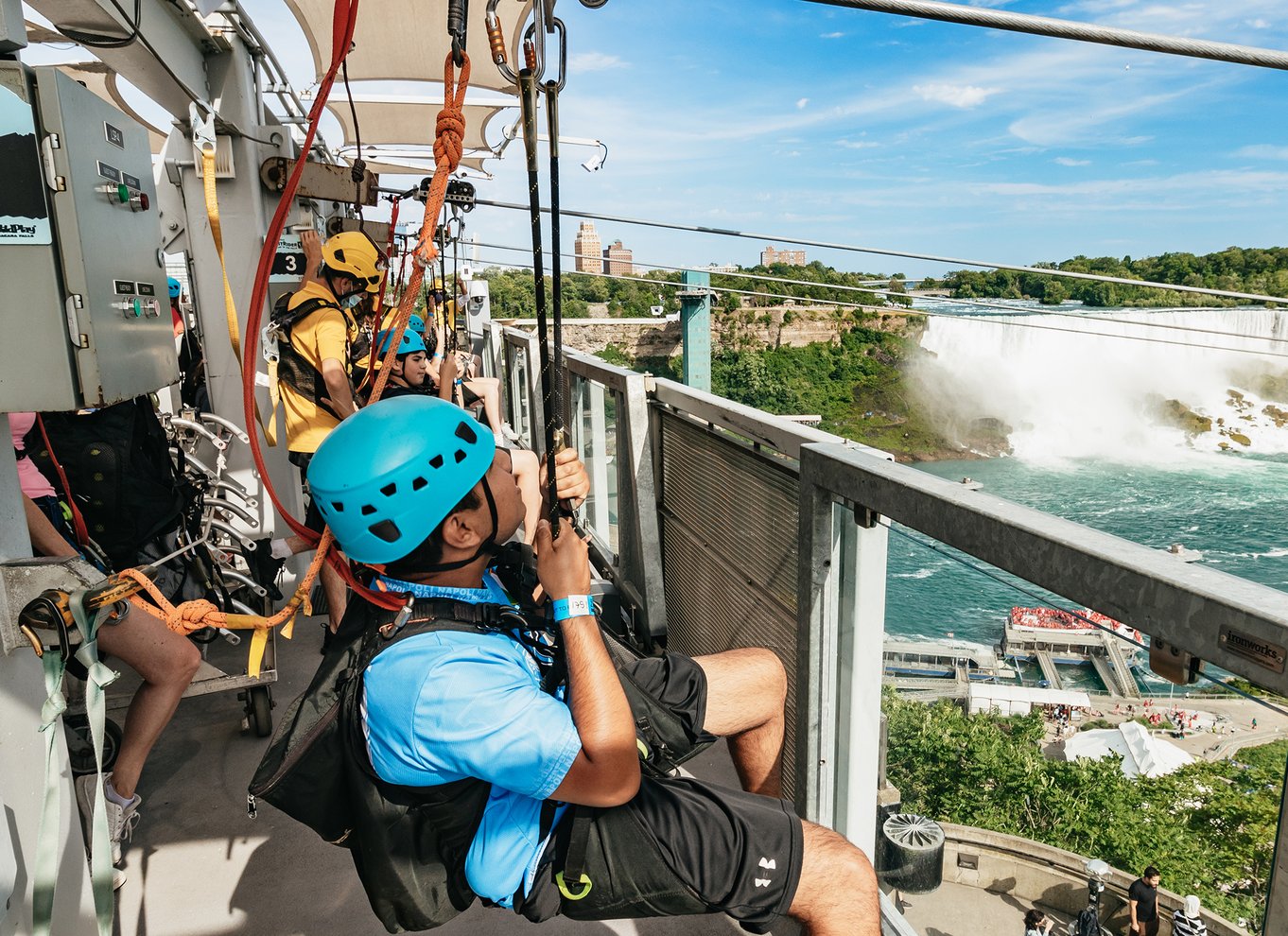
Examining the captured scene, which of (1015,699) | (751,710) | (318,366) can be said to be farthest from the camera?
(318,366)

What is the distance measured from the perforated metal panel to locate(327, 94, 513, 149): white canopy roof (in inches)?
391

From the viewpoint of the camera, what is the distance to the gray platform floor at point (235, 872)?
2.29m

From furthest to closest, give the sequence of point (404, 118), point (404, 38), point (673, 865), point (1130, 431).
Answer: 1. point (1130, 431)
2. point (404, 118)
3. point (404, 38)
4. point (673, 865)

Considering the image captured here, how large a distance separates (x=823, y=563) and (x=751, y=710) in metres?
0.44

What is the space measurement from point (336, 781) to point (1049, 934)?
128cm

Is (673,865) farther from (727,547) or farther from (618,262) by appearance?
(618,262)

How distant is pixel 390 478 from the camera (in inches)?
62.0

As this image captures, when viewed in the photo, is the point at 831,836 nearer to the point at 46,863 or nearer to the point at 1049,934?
the point at 1049,934

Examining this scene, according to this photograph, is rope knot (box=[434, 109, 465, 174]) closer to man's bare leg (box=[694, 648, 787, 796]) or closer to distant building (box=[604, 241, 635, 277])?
man's bare leg (box=[694, 648, 787, 796])

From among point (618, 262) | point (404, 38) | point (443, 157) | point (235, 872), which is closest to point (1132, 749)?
point (443, 157)

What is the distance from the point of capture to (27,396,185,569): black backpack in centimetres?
267

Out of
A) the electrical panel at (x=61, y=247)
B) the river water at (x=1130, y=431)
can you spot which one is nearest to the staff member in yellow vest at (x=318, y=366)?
the electrical panel at (x=61, y=247)

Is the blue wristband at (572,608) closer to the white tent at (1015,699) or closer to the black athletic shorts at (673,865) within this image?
the black athletic shorts at (673,865)

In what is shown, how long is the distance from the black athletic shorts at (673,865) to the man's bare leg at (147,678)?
1.53 metres
